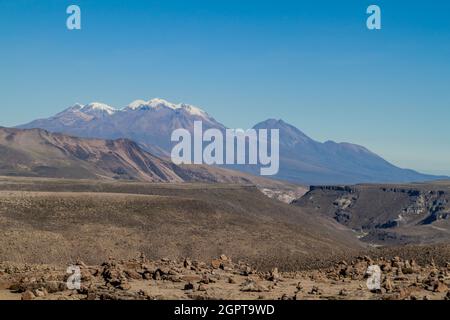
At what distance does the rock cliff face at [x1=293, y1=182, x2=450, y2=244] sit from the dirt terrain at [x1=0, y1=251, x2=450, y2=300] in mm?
105153

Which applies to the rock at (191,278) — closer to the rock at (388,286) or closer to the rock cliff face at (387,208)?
the rock at (388,286)

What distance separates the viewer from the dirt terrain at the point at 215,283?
2609 cm

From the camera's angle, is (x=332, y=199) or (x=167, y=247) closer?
(x=167, y=247)

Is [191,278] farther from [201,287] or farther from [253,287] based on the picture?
[253,287]

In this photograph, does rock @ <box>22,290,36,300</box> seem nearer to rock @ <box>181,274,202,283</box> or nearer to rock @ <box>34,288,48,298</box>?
rock @ <box>34,288,48,298</box>

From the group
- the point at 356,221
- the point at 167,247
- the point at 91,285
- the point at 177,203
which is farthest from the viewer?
the point at 356,221

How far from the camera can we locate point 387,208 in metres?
178

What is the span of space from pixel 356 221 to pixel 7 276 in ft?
486

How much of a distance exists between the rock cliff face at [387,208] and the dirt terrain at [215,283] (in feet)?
345

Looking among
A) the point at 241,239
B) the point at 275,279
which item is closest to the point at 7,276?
the point at 275,279

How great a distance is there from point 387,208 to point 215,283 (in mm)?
154687

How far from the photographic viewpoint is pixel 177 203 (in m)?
79.4

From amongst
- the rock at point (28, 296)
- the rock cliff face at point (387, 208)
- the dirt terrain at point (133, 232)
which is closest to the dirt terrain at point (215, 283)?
the rock at point (28, 296)

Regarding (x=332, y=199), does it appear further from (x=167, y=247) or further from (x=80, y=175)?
(x=167, y=247)
